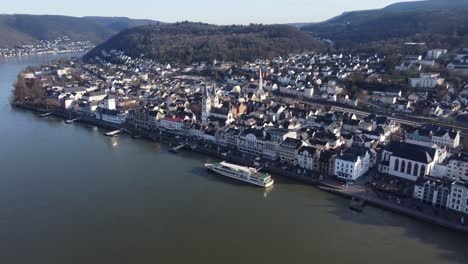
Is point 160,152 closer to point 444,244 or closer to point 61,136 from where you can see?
point 61,136

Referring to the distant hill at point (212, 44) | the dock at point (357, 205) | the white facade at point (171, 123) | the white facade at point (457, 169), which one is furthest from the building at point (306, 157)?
the distant hill at point (212, 44)

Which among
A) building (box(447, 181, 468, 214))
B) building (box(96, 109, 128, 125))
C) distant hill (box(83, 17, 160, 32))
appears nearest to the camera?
building (box(447, 181, 468, 214))

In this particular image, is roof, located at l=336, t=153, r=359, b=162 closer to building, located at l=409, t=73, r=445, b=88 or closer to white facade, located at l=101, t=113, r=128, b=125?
white facade, located at l=101, t=113, r=128, b=125

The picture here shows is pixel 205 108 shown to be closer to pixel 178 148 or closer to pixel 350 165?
pixel 178 148

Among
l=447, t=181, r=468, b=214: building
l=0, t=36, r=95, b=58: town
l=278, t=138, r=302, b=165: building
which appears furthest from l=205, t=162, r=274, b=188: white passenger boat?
l=0, t=36, r=95, b=58: town

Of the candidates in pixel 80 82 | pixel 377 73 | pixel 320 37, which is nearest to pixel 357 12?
pixel 320 37

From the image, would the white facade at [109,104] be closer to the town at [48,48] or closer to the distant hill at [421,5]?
the town at [48,48]
